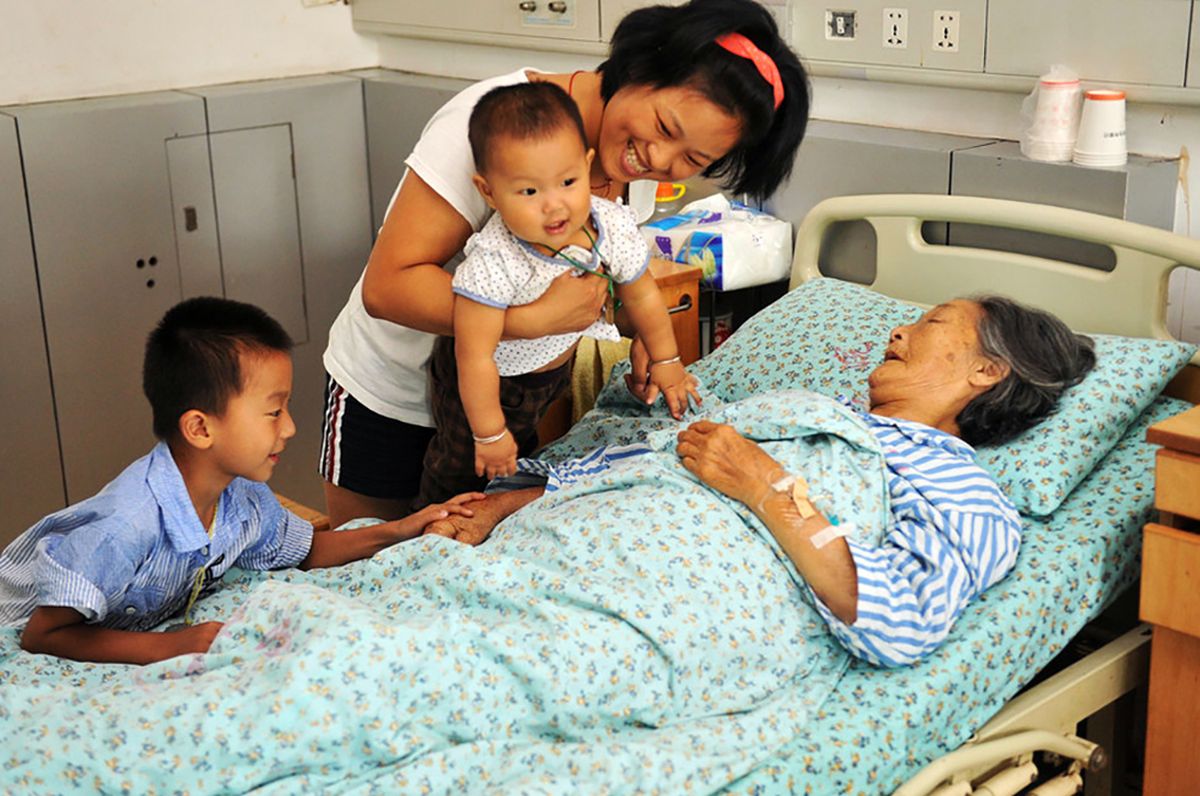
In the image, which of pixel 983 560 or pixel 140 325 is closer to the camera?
pixel 983 560

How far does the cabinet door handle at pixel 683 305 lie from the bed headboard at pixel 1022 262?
0.24 metres

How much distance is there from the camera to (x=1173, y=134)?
254cm

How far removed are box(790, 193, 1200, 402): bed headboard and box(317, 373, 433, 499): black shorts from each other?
3.52ft

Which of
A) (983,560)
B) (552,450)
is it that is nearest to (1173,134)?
(983,560)

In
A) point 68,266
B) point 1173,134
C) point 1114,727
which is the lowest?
point 1114,727

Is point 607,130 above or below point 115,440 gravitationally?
above

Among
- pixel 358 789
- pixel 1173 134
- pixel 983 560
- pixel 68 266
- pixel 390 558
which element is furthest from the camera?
pixel 68 266

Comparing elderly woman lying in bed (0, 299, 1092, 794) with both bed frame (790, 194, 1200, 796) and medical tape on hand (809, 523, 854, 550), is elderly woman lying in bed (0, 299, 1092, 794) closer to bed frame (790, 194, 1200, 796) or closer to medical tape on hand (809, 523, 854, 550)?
medical tape on hand (809, 523, 854, 550)

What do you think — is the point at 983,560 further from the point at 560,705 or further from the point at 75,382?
the point at 75,382

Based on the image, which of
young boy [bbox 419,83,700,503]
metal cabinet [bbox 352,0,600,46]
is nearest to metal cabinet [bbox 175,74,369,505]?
metal cabinet [bbox 352,0,600,46]

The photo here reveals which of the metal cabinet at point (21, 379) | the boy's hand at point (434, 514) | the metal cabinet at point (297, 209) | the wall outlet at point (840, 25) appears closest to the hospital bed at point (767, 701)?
the boy's hand at point (434, 514)

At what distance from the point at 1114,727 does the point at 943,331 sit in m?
0.76

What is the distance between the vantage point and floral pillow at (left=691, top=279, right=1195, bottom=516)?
2.22 meters

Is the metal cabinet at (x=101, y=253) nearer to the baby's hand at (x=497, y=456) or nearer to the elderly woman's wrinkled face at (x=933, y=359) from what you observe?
the baby's hand at (x=497, y=456)
